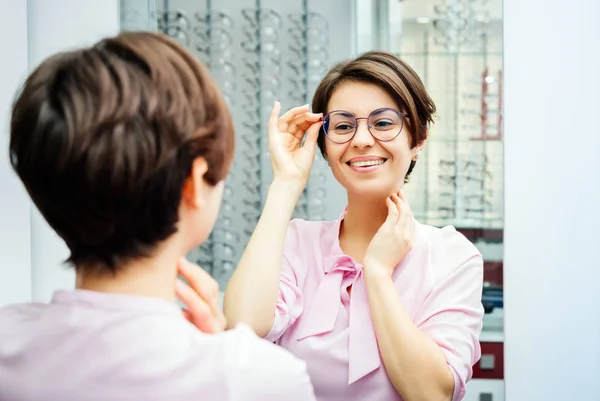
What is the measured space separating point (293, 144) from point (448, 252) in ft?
1.48

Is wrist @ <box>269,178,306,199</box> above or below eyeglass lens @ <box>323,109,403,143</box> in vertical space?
below

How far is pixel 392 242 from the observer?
4.32 feet

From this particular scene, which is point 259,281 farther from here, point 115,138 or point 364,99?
point 115,138

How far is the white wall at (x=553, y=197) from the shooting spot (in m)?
2.15

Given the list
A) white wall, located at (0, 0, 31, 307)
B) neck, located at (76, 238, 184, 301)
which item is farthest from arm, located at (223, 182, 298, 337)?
white wall, located at (0, 0, 31, 307)

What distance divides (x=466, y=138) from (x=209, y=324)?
1.72m

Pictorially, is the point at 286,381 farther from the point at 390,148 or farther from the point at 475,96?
the point at 475,96

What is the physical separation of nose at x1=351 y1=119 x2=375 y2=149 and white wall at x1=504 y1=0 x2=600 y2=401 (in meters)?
1.02

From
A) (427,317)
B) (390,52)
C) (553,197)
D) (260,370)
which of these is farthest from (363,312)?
(390,52)

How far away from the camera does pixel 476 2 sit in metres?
2.32

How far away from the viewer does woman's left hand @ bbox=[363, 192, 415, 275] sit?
1.31 m

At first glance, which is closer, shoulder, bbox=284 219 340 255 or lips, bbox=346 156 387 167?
lips, bbox=346 156 387 167

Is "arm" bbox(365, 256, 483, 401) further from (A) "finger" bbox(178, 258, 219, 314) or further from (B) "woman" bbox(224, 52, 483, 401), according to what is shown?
(A) "finger" bbox(178, 258, 219, 314)

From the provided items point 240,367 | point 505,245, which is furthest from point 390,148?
point 505,245
